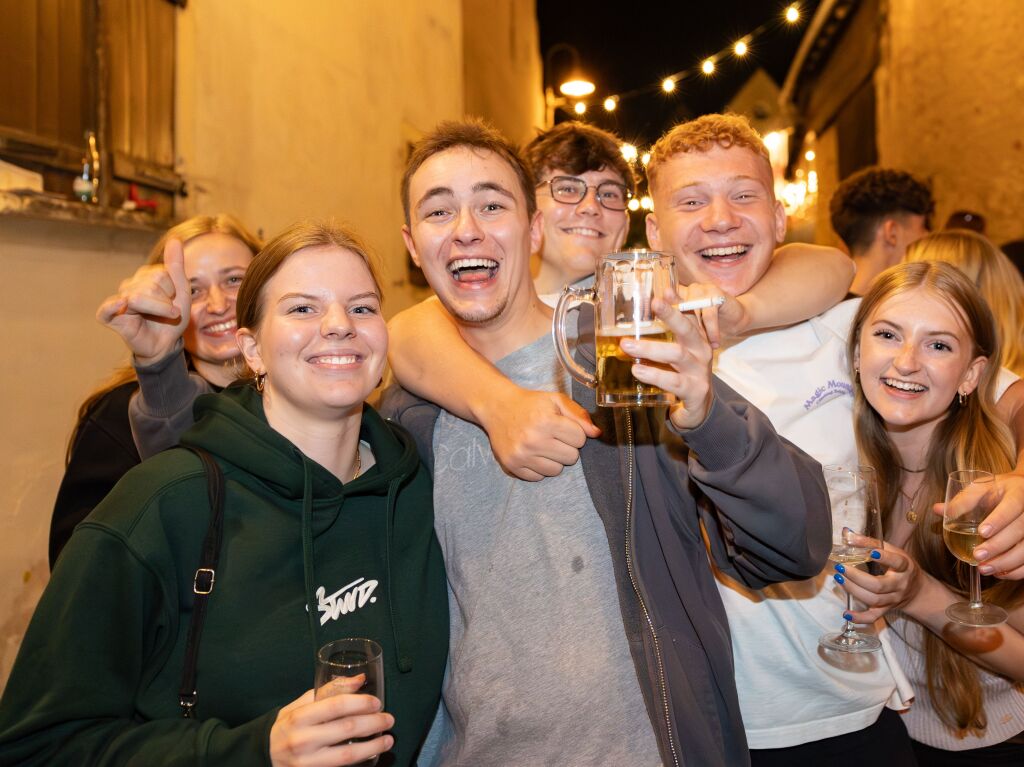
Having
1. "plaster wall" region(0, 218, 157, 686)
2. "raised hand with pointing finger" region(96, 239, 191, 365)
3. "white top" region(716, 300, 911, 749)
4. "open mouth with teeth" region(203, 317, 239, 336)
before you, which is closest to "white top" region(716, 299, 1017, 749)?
"white top" region(716, 300, 911, 749)

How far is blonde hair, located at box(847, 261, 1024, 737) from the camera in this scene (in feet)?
6.87

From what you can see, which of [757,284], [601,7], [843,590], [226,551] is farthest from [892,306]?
[601,7]

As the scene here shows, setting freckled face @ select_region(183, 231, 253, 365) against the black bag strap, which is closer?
the black bag strap

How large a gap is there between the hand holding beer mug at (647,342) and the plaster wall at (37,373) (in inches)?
80.8

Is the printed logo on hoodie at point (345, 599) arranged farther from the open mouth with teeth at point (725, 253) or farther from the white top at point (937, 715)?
the white top at point (937, 715)

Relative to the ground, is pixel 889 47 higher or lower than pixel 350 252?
higher

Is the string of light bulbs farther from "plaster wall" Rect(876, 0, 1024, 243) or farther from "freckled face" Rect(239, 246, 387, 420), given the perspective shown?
"freckled face" Rect(239, 246, 387, 420)

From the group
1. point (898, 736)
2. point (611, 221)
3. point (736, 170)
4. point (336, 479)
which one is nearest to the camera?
point (336, 479)

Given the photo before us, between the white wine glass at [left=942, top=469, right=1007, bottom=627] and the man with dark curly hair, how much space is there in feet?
8.15

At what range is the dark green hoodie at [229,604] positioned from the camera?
55.8 inches

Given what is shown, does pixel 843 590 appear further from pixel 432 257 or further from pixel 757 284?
pixel 432 257

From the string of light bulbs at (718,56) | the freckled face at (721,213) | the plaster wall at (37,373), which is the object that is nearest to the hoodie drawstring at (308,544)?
the freckled face at (721,213)

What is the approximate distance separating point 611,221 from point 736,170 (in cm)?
105

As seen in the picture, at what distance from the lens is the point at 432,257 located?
2.01m
